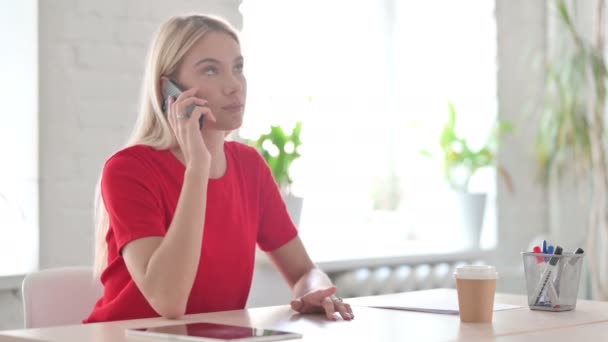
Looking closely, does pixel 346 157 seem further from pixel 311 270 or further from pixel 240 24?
pixel 311 270

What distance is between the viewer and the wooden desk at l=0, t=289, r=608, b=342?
4.91 ft

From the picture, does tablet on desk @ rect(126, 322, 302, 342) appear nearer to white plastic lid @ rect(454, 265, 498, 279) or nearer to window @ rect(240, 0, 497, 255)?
white plastic lid @ rect(454, 265, 498, 279)

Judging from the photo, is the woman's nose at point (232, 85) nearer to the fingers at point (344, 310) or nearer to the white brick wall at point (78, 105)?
the fingers at point (344, 310)

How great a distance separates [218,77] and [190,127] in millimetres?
162

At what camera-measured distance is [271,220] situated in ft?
7.50

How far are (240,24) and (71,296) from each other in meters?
1.32

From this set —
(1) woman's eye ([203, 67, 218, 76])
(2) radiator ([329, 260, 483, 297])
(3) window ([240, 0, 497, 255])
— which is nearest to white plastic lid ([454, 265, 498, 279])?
(1) woman's eye ([203, 67, 218, 76])

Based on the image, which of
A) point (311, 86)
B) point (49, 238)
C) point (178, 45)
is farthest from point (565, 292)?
point (311, 86)

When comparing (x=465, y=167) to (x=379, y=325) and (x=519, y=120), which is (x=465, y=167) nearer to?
(x=519, y=120)

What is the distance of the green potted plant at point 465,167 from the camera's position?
3.84 metres

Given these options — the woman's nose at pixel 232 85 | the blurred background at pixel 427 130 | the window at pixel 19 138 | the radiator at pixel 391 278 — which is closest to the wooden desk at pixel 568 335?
the woman's nose at pixel 232 85

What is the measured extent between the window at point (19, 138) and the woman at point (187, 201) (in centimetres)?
45

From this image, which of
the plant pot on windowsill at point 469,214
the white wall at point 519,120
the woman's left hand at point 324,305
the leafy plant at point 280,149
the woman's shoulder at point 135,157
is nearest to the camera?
the woman's left hand at point 324,305

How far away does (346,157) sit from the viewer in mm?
3969
